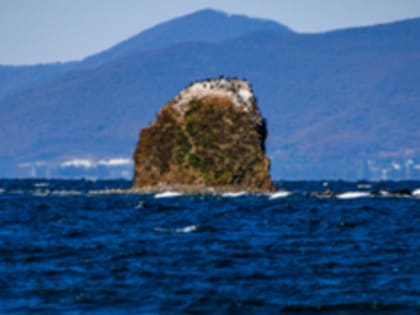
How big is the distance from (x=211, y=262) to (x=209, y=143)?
43429mm

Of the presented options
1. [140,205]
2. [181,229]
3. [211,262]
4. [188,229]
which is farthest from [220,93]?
[211,262]

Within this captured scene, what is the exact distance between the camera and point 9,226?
50.8 metres

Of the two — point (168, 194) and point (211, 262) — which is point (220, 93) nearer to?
point (168, 194)

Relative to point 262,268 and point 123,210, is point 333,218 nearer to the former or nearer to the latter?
point 123,210

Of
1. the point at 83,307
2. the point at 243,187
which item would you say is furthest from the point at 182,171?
the point at 83,307

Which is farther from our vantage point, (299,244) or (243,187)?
(243,187)

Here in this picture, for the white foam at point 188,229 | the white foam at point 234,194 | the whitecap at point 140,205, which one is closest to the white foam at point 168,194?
the white foam at point 234,194

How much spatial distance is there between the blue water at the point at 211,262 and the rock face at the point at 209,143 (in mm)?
18087

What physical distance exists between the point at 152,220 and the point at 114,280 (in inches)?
868

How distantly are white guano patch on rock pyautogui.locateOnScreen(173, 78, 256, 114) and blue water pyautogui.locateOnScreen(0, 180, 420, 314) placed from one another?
19.6 m

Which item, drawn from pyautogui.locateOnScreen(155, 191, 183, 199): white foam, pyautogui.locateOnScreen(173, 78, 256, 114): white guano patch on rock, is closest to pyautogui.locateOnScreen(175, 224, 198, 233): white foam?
pyautogui.locateOnScreen(155, 191, 183, 199): white foam

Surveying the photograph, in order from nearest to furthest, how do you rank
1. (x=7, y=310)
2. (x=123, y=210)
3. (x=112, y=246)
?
(x=7, y=310) < (x=112, y=246) < (x=123, y=210)

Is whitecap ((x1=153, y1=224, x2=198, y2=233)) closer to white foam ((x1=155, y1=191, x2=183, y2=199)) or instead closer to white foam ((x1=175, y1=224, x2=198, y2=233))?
white foam ((x1=175, y1=224, x2=198, y2=233))

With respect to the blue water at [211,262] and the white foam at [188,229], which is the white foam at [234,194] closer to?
the blue water at [211,262]
